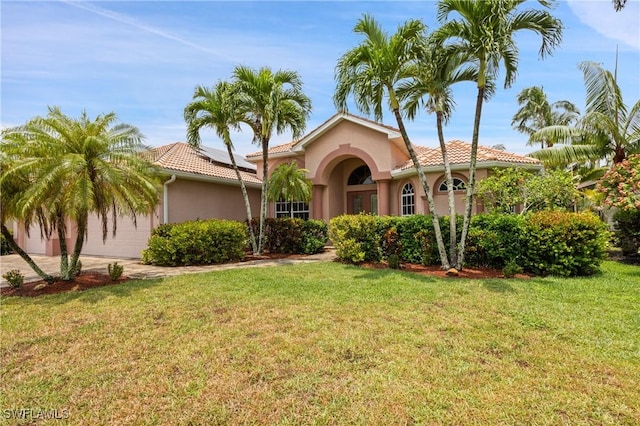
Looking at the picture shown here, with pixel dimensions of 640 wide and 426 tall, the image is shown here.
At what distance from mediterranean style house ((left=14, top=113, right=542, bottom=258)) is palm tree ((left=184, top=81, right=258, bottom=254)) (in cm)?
218

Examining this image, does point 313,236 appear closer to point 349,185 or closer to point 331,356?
point 349,185

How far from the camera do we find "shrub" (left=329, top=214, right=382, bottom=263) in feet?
42.9

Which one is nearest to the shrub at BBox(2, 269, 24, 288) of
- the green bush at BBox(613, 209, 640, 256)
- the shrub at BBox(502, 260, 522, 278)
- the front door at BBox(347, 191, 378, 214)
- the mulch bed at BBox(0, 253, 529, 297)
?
the mulch bed at BBox(0, 253, 529, 297)

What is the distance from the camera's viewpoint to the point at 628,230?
14.5m

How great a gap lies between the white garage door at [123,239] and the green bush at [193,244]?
230 cm

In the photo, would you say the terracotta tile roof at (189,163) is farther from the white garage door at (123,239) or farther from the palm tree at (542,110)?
the palm tree at (542,110)

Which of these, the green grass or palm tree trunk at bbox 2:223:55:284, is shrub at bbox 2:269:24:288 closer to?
palm tree trunk at bbox 2:223:55:284

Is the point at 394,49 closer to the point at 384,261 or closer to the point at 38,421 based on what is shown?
the point at 384,261

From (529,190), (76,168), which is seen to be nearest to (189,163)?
(76,168)

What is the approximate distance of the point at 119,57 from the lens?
34.6ft

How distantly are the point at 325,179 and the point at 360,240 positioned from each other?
7.64 metres

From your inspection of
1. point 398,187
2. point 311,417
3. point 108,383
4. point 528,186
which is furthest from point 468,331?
point 398,187

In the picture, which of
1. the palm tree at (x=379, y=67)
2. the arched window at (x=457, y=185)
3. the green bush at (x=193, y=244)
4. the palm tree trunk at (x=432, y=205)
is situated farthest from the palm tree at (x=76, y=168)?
the arched window at (x=457, y=185)

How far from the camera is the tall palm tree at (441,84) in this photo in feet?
34.4
